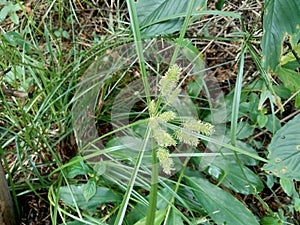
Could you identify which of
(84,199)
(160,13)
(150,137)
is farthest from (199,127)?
(84,199)

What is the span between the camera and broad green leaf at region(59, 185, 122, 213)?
0.85 m

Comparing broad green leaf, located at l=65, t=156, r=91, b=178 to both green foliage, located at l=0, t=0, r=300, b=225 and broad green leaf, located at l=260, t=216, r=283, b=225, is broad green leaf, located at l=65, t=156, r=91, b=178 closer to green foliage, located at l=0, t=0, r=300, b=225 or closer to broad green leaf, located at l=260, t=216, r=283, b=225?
green foliage, located at l=0, t=0, r=300, b=225

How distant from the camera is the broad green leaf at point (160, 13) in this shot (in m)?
0.68

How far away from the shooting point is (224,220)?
78 centimetres

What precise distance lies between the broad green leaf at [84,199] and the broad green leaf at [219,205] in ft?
0.56

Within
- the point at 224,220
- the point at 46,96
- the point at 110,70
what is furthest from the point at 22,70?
the point at 224,220

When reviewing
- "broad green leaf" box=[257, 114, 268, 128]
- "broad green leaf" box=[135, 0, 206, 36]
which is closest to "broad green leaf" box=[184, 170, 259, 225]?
"broad green leaf" box=[257, 114, 268, 128]

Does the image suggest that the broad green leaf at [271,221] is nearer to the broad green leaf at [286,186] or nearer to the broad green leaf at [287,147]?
the broad green leaf at [286,186]

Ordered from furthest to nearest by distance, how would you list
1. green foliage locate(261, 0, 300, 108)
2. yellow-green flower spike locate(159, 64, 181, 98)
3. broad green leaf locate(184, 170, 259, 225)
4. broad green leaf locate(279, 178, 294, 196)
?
broad green leaf locate(279, 178, 294, 196)
broad green leaf locate(184, 170, 259, 225)
green foliage locate(261, 0, 300, 108)
yellow-green flower spike locate(159, 64, 181, 98)

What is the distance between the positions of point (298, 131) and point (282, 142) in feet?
0.12

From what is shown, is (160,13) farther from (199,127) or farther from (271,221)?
(271,221)

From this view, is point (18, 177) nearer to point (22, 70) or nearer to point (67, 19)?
point (22, 70)

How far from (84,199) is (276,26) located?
1.72 feet

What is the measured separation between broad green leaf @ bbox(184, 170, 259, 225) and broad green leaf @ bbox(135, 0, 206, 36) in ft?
1.12
